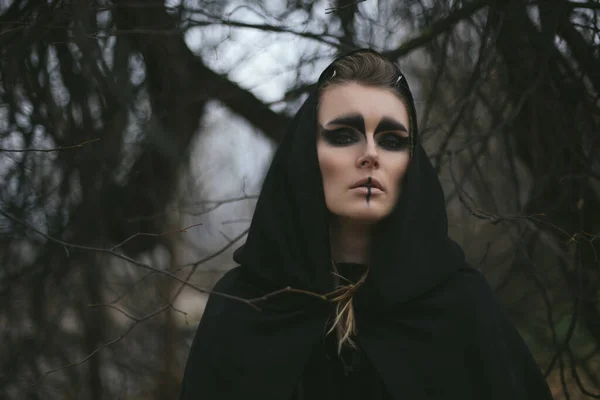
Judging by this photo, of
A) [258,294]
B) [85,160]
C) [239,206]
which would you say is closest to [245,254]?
[258,294]

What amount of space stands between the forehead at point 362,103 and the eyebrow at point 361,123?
0.02m

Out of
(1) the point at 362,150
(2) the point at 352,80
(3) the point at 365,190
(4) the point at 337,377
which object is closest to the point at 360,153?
(1) the point at 362,150

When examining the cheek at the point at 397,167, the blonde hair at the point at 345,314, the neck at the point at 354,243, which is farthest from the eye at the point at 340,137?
the blonde hair at the point at 345,314

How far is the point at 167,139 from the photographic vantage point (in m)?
3.70

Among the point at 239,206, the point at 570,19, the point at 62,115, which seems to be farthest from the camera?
the point at 239,206

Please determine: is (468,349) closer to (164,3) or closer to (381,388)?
(381,388)

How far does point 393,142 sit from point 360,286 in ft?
1.66

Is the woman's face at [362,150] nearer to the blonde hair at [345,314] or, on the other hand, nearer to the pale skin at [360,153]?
the pale skin at [360,153]

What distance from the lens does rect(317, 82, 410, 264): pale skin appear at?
211 centimetres

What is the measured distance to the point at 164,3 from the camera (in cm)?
345

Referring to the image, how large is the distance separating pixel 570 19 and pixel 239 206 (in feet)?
11.8

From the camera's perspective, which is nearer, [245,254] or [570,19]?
[245,254]

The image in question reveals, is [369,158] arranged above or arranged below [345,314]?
above

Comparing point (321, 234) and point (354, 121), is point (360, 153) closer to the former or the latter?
point (354, 121)
